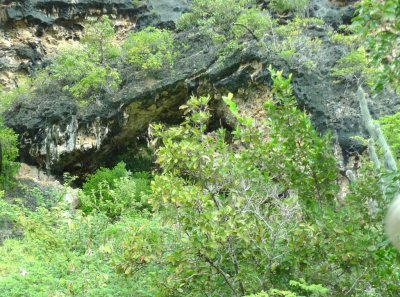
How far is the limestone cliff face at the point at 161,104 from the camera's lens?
1734cm

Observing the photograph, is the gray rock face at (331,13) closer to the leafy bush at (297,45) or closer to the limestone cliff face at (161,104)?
the limestone cliff face at (161,104)

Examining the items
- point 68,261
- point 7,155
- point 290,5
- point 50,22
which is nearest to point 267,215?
point 68,261

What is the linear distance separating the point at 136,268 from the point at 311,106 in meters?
13.2

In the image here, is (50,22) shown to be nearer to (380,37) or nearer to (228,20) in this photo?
(228,20)

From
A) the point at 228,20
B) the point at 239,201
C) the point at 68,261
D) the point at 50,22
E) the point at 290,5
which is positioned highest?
the point at 239,201

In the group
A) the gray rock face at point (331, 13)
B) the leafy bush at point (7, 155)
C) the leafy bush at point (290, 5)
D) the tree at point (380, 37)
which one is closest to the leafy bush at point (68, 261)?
the tree at point (380, 37)

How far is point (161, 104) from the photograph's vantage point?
62.5ft

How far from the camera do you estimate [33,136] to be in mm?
18797

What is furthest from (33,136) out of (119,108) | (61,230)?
(61,230)

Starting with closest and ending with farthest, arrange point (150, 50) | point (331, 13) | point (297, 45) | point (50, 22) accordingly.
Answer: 1. point (297, 45)
2. point (150, 50)
3. point (331, 13)
4. point (50, 22)

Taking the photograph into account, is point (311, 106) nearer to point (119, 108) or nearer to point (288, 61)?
point (288, 61)

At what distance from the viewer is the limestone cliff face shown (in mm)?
17344

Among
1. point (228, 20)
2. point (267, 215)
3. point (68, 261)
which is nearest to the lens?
point (267, 215)

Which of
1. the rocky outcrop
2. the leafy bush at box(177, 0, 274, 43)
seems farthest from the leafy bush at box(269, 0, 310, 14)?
the rocky outcrop
